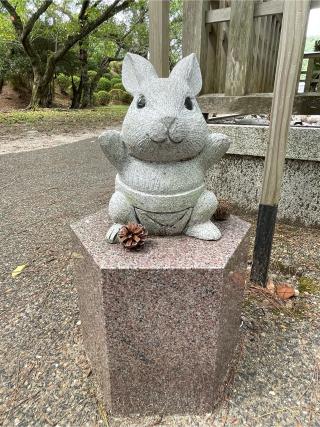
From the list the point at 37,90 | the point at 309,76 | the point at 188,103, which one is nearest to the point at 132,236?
the point at 188,103

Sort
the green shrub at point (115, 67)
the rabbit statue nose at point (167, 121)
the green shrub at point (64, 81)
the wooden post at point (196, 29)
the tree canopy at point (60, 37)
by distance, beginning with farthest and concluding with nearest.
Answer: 1. the green shrub at point (115, 67)
2. the green shrub at point (64, 81)
3. the tree canopy at point (60, 37)
4. the wooden post at point (196, 29)
5. the rabbit statue nose at point (167, 121)

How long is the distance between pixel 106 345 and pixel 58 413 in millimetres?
447

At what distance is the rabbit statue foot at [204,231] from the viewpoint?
5.35 feet

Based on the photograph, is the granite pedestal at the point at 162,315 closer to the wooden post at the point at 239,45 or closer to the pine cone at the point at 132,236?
the pine cone at the point at 132,236

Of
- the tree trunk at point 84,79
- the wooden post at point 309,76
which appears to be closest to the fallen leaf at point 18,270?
the wooden post at point 309,76

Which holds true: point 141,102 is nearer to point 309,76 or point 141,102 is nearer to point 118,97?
point 309,76

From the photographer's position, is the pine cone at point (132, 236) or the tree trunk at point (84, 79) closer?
the pine cone at point (132, 236)

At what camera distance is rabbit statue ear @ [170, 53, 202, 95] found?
1.58 metres

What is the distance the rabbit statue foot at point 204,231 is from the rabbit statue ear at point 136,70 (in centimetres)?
69

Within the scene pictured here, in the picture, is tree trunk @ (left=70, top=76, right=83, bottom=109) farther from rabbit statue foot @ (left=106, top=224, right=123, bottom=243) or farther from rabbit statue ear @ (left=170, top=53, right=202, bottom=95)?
rabbit statue foot @ (left=106, top=224, right=123, bottom=243)

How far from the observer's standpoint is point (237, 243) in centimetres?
162

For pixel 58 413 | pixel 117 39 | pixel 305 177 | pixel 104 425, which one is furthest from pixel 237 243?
pixel 117 39

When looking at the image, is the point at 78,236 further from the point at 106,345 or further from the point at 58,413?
the point at 58,413

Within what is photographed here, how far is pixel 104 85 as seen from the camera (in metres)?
23.1
